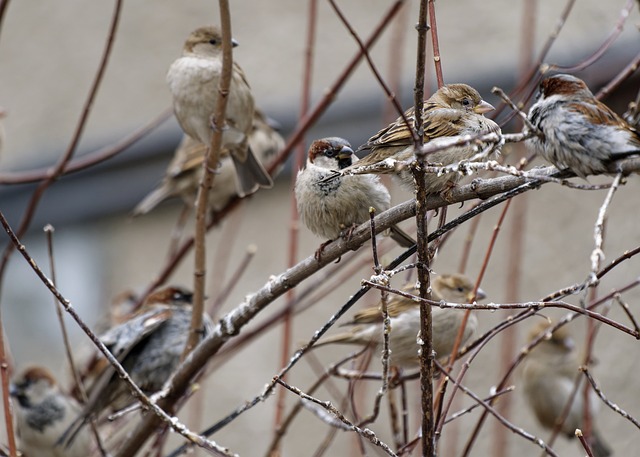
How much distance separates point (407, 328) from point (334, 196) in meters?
0.70

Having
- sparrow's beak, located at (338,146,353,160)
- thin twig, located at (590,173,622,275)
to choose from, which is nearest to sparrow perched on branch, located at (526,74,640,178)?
thin twig, located at (590,173,622,275)

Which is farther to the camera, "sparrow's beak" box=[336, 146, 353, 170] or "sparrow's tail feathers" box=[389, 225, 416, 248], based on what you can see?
"sparrow's beak" box=[336, 146, 353, 170]

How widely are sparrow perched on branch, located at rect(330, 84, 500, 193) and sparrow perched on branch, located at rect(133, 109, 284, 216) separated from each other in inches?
→ 111

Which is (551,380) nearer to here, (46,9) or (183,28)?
(183,28)

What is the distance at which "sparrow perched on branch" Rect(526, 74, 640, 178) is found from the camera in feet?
7.23

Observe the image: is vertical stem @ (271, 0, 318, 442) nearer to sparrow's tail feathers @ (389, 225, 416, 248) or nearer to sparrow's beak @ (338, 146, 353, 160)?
sparrow's beak @ (338, 146, 353, 160)

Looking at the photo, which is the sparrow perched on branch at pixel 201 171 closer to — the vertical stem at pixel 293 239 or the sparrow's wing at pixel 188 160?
the sparrow's wing at pixel 188 160

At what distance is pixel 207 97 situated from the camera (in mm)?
3902

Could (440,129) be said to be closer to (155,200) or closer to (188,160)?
(188,160)

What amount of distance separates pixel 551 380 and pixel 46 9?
4.91m

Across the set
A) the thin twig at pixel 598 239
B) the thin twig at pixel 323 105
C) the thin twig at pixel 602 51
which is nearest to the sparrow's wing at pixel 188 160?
the thin twig at pixel 323 105

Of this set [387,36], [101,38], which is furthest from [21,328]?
[387,36]

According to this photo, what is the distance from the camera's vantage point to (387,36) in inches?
278

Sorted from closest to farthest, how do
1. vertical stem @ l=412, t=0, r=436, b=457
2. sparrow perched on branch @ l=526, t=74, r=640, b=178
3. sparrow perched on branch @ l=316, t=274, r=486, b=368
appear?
vertical stem @ l=412, t=0, r=436, b=457
sparrow perched on branch @ l=526, t=74, r=640, b=178
sparrow perched on branch @ l=316, t=274, r=486, b=368
